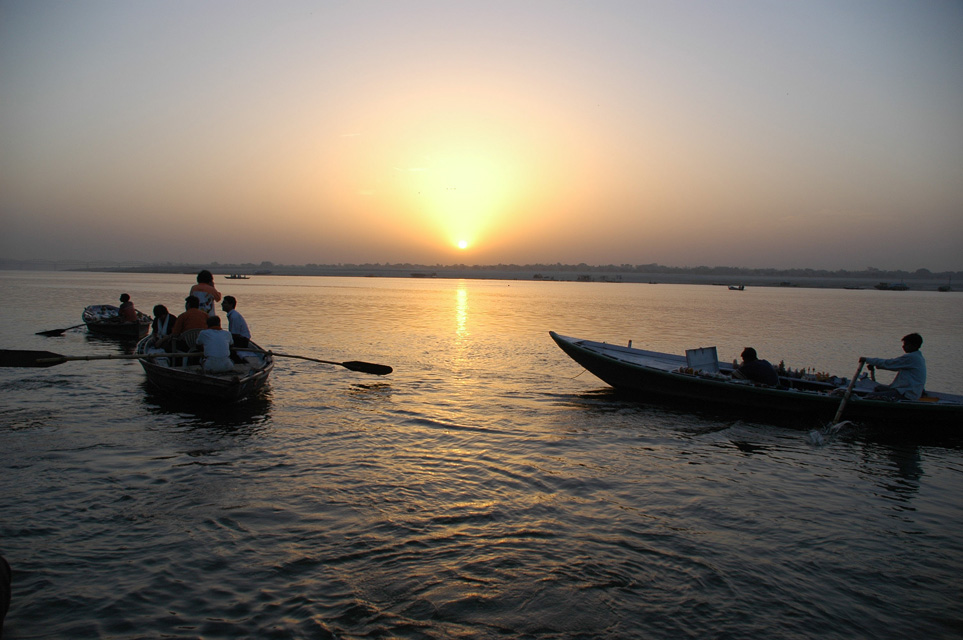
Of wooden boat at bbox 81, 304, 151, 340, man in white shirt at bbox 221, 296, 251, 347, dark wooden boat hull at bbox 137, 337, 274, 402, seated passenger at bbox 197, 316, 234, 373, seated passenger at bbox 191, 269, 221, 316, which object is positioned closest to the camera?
dark wooden boat hull at bbox 137, 337, 274, 402

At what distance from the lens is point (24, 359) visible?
39.6 feet

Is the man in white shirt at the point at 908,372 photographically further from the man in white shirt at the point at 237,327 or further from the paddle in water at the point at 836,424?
the man in white shirt at the point at 237,327

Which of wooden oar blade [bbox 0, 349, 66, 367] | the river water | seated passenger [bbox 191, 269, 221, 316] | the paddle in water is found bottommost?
the river water

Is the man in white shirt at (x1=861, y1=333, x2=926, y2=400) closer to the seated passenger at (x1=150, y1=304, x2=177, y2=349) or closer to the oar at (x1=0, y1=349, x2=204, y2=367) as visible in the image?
the oar at (x1=0, y1=349, x2=204, y2=367)

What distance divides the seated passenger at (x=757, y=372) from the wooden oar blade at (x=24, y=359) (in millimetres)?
15293

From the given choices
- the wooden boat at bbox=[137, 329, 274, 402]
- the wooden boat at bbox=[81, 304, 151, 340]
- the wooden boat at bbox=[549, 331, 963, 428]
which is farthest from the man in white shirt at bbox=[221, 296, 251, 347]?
the wooden boat at bbox=[81, 304, 151, 340]

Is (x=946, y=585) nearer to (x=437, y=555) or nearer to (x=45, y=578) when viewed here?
(x=437, y=555)

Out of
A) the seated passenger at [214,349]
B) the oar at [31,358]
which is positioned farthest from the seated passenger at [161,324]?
the seated passenger at [214,349]

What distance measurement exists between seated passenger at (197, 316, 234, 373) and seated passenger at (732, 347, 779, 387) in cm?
1166

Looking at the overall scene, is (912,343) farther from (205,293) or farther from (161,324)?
(161,324)

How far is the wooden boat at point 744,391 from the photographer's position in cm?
1226

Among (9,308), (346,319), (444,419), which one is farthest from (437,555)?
(9,308)

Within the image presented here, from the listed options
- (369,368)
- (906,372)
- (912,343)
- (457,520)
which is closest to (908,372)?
(906,372)

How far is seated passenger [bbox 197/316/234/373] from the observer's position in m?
12.2
